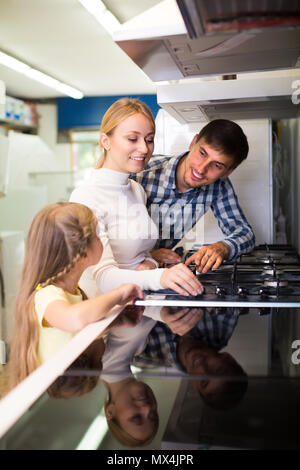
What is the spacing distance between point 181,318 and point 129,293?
122 millimetres

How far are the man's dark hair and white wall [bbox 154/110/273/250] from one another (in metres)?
0.35

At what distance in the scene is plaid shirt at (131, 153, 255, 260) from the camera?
153 cm

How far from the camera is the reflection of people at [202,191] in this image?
4.79ft

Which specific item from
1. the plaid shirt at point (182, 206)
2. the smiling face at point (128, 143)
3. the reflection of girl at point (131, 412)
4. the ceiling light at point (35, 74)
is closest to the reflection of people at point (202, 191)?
the plaid shirt at point (182, 206)

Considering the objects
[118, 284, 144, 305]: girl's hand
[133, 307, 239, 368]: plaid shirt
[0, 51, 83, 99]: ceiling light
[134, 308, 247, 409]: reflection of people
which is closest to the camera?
[134, 308, 247, 409]: reflection of people

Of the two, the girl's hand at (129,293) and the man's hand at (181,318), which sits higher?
the girl's hand at (129,293)

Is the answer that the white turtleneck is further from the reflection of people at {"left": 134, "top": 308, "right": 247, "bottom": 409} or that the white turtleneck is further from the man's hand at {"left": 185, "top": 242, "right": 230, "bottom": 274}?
the reflection of people at {"left": 134, "top": 308, "right": 247, "bottom": 409}

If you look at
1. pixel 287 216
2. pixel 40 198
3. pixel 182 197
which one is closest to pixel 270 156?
pixel 287 216

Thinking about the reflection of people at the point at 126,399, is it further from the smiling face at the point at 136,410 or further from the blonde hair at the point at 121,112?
the blonde hair at the point at 121,112

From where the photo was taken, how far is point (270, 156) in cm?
187

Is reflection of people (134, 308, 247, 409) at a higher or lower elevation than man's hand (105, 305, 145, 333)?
lower

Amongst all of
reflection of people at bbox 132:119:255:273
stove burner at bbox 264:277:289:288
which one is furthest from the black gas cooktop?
reflection of people at bbox 132:119:255:273

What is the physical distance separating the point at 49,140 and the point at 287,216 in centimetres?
462

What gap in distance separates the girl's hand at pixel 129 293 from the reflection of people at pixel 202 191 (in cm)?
38
